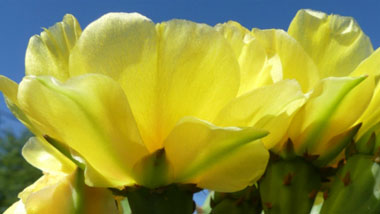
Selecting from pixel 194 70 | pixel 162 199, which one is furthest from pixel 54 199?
pixel 194 70

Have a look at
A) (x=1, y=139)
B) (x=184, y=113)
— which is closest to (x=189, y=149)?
(x=184, y=113)

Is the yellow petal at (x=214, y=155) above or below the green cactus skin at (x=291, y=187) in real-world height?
above

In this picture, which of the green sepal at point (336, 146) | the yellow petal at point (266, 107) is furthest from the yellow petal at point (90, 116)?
the green sepal at point (336, 146)

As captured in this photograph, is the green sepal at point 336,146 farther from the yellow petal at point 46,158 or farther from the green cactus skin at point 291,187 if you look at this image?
the yellow petal at point 46,158

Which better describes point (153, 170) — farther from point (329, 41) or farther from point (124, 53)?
point (329, 41)

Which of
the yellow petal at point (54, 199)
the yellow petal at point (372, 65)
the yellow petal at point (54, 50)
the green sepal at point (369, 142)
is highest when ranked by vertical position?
the yellow petal at point (54, 50)

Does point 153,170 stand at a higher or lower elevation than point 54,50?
lower

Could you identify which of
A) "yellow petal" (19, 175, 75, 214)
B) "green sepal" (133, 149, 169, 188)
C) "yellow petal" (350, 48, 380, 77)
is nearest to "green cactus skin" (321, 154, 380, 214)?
"yellow petal" (350, 48, 380, 77)
